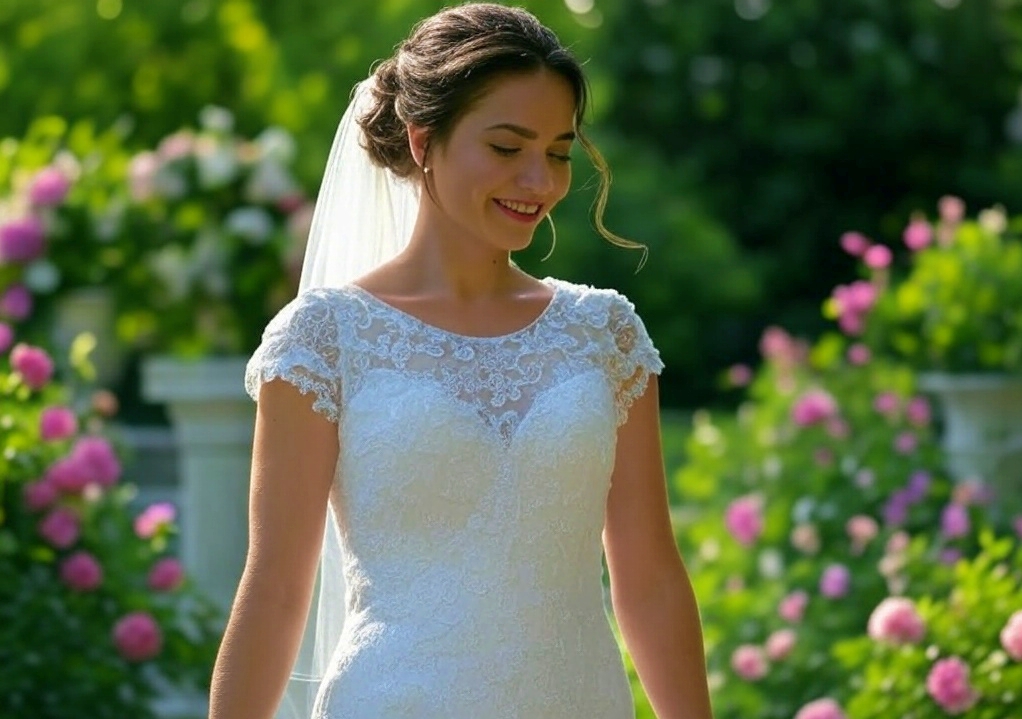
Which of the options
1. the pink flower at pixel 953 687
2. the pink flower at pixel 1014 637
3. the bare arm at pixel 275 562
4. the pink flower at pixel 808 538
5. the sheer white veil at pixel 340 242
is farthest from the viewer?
the pink flower at pixel 808 538

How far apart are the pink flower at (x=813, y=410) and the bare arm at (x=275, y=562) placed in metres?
3.90

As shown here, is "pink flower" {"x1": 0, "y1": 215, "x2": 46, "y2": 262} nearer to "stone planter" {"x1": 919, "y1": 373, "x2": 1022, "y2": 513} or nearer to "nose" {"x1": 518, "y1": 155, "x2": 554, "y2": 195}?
"stone planter" {"x1": 919, "y1": 373, "x2": 1022, "y2": 513}

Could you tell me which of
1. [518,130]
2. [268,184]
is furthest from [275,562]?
[268,184]

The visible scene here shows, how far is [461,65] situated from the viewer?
9.59 feet

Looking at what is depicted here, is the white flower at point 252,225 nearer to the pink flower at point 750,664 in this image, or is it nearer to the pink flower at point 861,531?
the pink flower at point 861,531

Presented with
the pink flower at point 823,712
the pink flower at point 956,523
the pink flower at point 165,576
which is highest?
the pink flower at point 165,576

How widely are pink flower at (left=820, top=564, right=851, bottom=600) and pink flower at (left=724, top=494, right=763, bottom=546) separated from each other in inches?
22.3

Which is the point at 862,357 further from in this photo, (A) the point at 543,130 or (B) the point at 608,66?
(B) the point at 608,66

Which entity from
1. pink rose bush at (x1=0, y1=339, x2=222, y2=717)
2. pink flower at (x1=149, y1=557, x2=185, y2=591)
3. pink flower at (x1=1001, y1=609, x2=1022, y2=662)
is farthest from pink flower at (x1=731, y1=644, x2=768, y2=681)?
pink flower at (x1=149, y1=557, x2=185, y2=591)

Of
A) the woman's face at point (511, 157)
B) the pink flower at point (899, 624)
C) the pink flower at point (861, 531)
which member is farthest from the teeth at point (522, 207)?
the pink flower at point (861, 531)

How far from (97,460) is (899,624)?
209cm

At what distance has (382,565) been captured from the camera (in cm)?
291

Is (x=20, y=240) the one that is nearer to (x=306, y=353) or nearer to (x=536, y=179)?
(x=306, y=353)

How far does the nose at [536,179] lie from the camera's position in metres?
2.89
